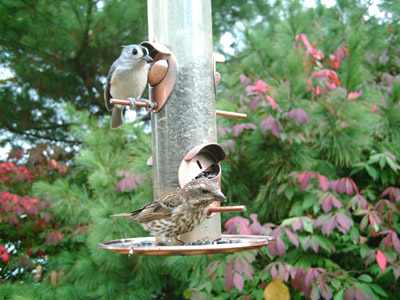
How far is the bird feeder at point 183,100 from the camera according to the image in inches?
136

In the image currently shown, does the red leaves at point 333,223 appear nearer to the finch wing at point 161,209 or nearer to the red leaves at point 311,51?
the finch wing at point 161,209

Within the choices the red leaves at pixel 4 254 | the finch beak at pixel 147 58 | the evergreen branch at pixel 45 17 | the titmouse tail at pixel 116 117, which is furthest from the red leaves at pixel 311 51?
the red leaves at pixel 4 254

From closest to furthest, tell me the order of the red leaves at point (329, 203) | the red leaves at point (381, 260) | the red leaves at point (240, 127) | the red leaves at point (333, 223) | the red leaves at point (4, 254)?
the red leaves at point (381, 260) → the red leaves at point (333, 223) → the red leaves at point (329, 203) → the red leaves at point (240, 127) → the red leaves at point (4, 254)

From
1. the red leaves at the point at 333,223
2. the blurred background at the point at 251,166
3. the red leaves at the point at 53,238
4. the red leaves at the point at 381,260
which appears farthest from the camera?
the red leaves at the point at 53,238

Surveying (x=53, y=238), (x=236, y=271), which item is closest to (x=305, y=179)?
(x=236, y=271)

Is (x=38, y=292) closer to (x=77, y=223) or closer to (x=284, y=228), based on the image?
(x=77, y=223)

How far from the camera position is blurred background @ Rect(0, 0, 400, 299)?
4297 mm

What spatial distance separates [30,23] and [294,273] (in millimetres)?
4625

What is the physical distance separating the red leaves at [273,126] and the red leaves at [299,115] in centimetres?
14

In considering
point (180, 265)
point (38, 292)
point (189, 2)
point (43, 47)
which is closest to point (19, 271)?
point (38, 292)

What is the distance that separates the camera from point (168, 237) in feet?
10.2

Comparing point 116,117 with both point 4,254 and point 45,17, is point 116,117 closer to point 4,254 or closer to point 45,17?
point 4,254

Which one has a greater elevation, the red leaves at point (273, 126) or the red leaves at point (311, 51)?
the red leaves at point (311, 51)

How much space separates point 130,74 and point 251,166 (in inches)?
76.2
